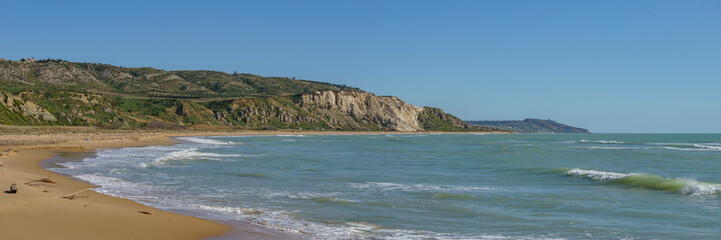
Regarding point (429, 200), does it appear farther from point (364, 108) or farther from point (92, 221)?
point (364, 108)

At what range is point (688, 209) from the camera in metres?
14.0

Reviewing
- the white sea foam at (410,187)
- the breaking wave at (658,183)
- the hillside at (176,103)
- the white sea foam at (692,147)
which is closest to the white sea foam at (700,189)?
the breaking wave at (658,183)

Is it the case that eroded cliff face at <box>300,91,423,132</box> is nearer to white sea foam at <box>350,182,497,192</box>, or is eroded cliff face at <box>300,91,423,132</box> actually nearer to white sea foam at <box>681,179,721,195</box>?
white sea foam at <box>350,182,497,192</box>

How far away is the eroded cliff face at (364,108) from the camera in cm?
15462

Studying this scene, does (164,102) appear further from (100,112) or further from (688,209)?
(688,209)

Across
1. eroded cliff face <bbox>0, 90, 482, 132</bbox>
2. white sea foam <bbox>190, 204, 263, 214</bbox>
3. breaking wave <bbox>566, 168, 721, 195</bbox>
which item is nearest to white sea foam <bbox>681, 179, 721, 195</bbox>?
breaking wave <bbox>566, 168, 721, 195</bbox>

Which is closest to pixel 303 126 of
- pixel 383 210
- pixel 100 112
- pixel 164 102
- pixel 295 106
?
pixel 295 106

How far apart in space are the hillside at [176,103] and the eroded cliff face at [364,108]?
1.00 ft

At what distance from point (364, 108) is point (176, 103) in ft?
221

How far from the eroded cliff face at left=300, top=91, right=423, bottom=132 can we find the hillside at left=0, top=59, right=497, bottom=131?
30 cm

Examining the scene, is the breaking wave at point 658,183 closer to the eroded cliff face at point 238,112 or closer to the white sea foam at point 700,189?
the white sea foam at point 700,189

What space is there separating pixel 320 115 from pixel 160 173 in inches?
4991

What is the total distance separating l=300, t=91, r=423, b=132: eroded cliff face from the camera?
6088 inches

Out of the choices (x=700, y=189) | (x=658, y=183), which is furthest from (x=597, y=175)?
(x=700, y=189)
